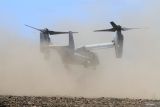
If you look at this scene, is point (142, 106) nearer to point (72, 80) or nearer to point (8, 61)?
point (72, 80)

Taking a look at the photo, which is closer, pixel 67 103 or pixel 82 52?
pixel 67 103

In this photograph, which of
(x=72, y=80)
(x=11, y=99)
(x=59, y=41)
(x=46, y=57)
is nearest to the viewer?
(x=11, y=99)

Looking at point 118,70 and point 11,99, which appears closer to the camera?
point 11,99

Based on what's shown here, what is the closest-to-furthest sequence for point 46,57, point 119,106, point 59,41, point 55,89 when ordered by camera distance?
point 119,106
point 55,89
point 46,57
point 59,41

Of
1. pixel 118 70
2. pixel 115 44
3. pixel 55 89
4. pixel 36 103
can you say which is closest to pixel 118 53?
pixel 115 44

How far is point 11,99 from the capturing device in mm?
26750

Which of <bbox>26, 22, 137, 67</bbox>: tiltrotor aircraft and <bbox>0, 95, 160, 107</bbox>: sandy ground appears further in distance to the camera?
<bbox>26, 22, 137, 67</bbox>: tiltrotor aircraft

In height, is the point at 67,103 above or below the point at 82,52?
below

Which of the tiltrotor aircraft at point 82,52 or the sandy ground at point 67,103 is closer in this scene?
the sandy ground at point 67,103

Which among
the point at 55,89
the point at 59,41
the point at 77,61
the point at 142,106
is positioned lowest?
the point at 142,106

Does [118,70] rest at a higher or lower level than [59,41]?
lower

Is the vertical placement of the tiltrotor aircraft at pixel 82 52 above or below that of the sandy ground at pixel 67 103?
above

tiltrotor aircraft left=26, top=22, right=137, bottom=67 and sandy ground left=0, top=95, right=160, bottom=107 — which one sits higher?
tiltrotor aircraft left=26, top=22, right=137, bottom=67

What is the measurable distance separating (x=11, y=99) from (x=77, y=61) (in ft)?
55.3
